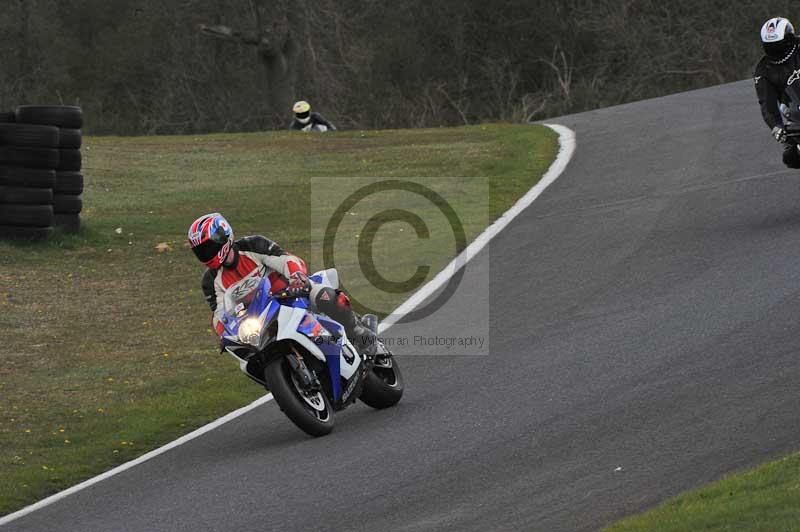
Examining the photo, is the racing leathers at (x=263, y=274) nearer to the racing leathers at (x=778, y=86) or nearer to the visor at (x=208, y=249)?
the visor at (x=208, y=249)

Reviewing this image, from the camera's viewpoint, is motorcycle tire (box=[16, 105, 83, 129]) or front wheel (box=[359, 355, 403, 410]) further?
motorcycle tire (box=[16, 105, 83, 129])

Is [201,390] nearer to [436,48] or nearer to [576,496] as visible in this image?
[576,496]

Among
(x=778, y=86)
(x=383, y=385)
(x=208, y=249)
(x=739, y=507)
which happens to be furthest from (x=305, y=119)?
(x=739, y=507)

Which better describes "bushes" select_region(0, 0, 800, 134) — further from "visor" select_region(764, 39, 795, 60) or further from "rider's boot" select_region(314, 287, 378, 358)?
"rider's boot" select_region(314, 287, 378, 358)

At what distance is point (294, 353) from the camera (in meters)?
9.42

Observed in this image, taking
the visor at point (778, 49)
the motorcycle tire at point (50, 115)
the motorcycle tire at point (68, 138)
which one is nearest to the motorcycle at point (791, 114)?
the visor at point (778, 49)

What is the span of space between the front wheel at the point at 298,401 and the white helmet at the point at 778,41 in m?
6.67

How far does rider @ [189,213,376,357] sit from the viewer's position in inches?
371

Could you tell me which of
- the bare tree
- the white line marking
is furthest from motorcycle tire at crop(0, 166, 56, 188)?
the bare tree

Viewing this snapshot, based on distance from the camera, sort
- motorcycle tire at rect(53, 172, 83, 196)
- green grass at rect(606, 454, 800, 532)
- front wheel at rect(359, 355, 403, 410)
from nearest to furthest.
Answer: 1. green grass at rect(606, 454, 800, 532)
2. front wheel at rect(359, 355, 403, 410)
3. motorcycle tire at rect(53, 172, 83, 196)

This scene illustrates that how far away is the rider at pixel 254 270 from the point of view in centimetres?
942

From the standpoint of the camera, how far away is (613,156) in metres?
20.3

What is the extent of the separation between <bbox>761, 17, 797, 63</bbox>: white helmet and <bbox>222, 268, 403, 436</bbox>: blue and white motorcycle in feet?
20.3

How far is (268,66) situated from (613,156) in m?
28.6
